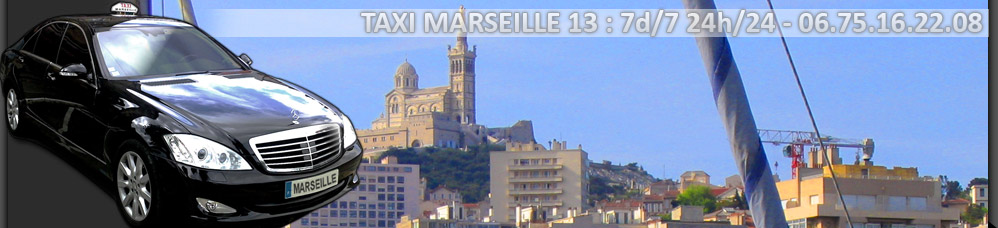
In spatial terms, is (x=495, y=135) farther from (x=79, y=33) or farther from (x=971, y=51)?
(x=79, y=33)

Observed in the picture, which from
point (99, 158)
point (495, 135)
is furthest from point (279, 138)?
point (495, 135)

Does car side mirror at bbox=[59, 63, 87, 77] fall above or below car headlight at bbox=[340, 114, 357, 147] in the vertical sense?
above

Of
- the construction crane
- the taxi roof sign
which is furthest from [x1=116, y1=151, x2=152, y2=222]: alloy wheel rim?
the construction crane

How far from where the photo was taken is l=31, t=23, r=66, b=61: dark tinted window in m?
2.89

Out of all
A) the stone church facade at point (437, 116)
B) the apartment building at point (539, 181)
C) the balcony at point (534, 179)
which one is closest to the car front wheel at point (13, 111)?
the apartment building at point (539, 181)

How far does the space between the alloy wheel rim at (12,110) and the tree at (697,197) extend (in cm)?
5684

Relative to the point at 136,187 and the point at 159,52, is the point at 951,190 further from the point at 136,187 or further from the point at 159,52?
the point at 136,187

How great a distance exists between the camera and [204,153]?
236 cm

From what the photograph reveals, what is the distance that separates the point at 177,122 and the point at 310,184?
0.27 meters

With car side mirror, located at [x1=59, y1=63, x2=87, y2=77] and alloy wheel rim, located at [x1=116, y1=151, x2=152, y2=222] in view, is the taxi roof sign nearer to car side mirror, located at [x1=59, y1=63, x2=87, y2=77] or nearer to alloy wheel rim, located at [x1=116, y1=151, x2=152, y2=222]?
car side mirror, located at [x1=59, y1=63, x2=87, y2=77]

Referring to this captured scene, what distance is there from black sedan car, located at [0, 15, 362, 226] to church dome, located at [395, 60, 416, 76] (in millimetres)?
96739

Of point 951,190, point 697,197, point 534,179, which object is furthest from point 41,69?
point 534,179

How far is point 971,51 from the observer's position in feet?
277

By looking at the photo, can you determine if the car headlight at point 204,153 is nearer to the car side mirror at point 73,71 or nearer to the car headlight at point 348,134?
the car headlight at point 348,134
